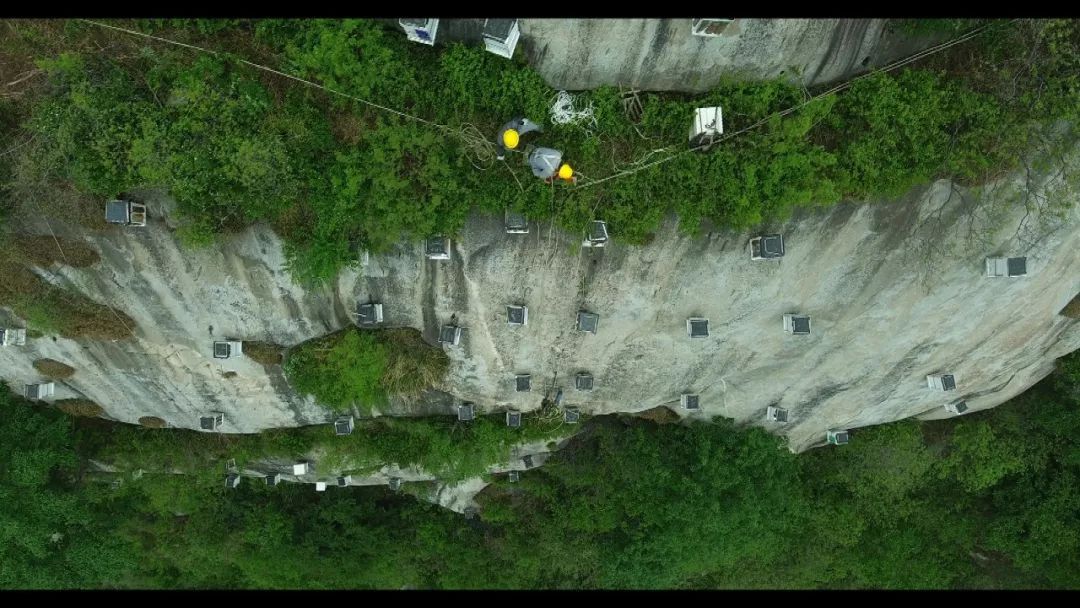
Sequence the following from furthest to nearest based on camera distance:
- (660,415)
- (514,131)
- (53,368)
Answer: (660,415), (53,368), (514,131)

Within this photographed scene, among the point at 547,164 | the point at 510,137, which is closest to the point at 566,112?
the point at 547,164

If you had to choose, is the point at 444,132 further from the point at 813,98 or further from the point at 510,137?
the point at 813,98

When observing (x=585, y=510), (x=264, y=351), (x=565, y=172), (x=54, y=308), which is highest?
(x=565, y=172)

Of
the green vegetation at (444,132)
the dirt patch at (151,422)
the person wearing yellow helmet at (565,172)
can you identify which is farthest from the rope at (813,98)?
the dirt patch at (151,422)

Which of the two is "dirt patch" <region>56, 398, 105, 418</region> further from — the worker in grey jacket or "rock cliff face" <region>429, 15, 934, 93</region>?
the worker in grey jacket

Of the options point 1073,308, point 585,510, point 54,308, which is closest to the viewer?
point 54,308

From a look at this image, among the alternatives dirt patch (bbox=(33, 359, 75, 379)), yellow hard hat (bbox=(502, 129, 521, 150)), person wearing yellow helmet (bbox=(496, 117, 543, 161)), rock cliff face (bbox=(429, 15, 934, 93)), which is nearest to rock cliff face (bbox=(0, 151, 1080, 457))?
dirt patch (bbox=(33, 359, 75, 379))
